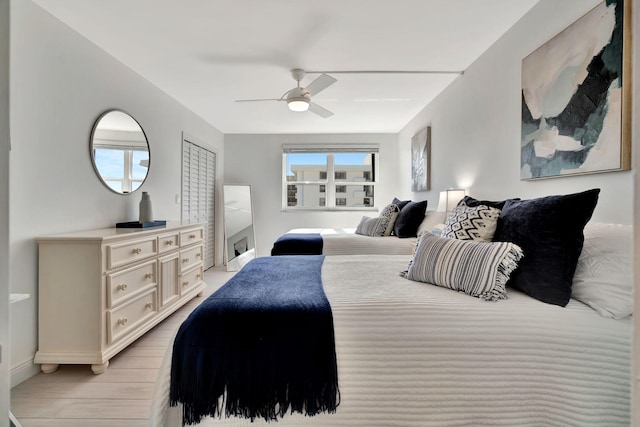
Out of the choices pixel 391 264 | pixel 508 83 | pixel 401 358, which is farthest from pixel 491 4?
pixel 401 358

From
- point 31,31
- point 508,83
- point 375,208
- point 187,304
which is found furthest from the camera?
point 375,208

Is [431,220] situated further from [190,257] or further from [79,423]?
[79,423]

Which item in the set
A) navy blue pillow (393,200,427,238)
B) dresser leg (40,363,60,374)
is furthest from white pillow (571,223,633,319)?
dresser leg (40,363,60,374)

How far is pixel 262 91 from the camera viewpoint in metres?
3.35

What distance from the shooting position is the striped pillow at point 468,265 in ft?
4.21

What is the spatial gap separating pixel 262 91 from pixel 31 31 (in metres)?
1.90

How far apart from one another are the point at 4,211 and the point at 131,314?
6.33ft

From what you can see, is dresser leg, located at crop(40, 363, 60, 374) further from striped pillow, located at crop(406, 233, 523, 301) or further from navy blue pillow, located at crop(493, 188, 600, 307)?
navy blue pillow, located at crop(493, 188, 600, 307)

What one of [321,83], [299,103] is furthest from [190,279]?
[321,83]

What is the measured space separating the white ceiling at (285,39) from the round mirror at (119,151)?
1.85ft

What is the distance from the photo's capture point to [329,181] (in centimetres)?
563

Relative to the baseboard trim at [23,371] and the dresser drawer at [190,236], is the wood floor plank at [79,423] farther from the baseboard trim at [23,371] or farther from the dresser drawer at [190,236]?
the dresser drawer at [190,236]

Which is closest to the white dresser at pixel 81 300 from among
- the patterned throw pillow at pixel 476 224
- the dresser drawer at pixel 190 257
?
the dresser drawer at pixel 190 257

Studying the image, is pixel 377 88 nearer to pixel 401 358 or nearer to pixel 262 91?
pixel 262 91
